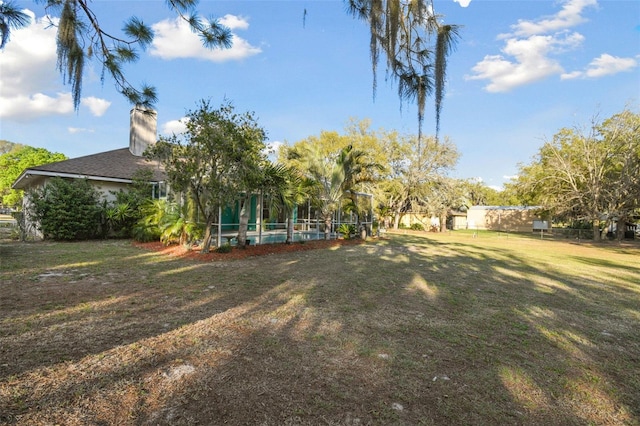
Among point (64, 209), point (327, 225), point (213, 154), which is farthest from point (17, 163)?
point (213, 154)

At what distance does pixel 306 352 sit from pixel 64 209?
1267 centimetres

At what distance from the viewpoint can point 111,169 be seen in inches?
570

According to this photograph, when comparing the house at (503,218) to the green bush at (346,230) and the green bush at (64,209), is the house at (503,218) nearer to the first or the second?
the green bush at (346,230)

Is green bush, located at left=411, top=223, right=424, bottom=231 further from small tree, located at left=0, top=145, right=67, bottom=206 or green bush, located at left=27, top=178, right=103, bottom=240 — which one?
small tree, located at left=0, top=145, right=67, bottom=206

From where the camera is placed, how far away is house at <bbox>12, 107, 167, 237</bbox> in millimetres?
12922

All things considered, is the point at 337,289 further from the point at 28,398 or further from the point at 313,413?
the point at 28,398

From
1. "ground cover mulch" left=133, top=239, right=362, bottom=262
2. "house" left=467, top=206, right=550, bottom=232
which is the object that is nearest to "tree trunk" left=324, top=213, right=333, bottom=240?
"ground cover mulch" left=133, top=239, right=362, bottom=262

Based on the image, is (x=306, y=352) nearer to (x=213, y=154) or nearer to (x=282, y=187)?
(x=213, y=154)

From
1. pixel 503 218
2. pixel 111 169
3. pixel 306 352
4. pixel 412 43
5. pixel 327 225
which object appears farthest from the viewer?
pixel 503 218

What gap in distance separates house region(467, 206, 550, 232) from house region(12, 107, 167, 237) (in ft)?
125

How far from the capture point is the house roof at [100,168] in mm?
12750

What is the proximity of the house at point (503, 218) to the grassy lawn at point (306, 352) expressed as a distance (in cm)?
3705

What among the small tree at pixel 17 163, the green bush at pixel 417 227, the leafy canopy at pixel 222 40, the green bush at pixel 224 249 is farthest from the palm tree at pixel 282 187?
the small tree at pixel 17 163

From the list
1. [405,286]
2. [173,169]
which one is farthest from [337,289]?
[173,169]
